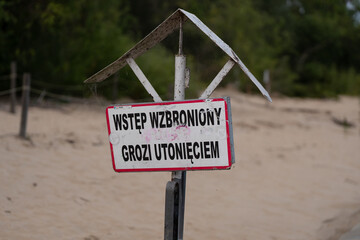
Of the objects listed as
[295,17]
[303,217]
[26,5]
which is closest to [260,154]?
[303,217]

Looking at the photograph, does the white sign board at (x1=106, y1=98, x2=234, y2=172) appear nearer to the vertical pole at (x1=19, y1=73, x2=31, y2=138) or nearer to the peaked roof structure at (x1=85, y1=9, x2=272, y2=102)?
the peaked roof structure at (x1=85, y1=9, x2=272, y2=102)

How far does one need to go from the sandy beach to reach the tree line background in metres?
1.44

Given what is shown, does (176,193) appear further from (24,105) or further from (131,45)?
(131,45)

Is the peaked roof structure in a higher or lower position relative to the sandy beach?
higher

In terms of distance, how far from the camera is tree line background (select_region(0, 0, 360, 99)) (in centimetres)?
1159

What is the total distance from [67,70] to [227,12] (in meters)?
11.4

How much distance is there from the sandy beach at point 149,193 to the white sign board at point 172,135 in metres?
1.53

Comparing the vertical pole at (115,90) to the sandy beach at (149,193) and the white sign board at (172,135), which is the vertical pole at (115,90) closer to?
the sandy beach at (149,193)

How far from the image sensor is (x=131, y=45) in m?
14.1

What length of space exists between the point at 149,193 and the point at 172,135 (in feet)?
10.1

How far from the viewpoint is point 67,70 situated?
41.5 ft

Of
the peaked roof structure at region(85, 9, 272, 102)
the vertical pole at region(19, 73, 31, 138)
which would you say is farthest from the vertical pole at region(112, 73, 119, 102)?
the peaked roof structure at region(85, 9, 272, 102)

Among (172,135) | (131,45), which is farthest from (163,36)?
(131,45)

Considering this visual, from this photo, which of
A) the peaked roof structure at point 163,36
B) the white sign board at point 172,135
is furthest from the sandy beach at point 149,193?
the peaked roof structure at point 163,36
